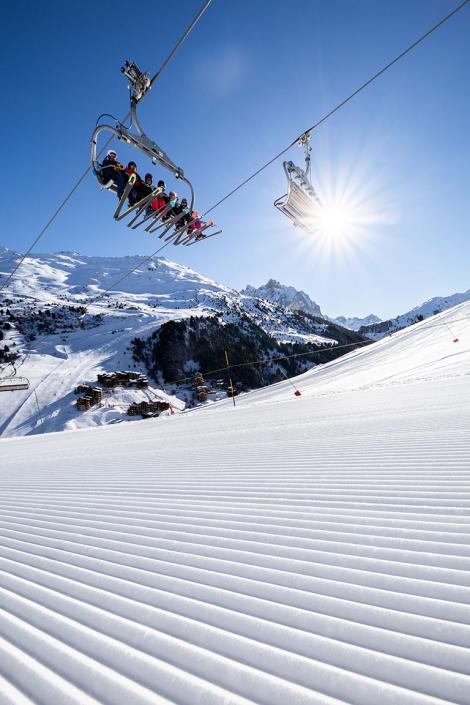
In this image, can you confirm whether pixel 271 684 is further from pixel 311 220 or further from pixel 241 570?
pixel 311 220

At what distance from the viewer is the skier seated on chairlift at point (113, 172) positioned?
34.7 feet

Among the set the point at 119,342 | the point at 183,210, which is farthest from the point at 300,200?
the point at 119,342

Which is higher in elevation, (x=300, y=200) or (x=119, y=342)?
(x=119, y=342)

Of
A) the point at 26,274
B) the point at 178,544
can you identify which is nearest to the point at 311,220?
the point at 178,544

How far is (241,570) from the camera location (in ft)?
8.30

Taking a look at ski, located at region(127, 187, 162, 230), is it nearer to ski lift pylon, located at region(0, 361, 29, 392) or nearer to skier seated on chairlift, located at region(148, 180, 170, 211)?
skier seated on chairlift, located at region(148, 180, 170, 211)

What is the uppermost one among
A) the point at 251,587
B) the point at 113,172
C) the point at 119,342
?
the point at 119,342

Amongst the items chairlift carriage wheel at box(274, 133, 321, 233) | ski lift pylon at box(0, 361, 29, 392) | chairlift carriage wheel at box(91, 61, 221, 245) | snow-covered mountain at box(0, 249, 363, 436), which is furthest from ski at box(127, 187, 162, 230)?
ski lift pylon at box(0, 361, 29, 392)

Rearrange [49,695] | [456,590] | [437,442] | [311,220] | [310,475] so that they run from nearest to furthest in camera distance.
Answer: [49,695], [456,590], [310,475], [437,442], [311,220]

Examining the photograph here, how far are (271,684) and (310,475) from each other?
356 centimetres

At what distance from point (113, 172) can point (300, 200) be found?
5942mm

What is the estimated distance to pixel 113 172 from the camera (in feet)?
34.9

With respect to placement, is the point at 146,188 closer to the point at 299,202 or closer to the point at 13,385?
the point at 299,202

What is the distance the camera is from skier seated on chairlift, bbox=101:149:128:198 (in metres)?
10.6
